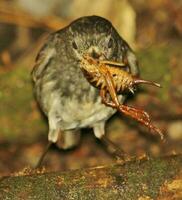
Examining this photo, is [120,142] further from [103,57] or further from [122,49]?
[103,57]

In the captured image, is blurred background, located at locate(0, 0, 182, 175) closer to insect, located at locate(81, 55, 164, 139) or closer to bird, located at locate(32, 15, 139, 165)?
bird, located at locate(32, 15, 139, 165)

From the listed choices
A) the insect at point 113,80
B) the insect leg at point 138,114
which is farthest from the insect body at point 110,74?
the insect leg at point 138,114

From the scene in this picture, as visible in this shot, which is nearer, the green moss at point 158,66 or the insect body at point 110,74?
the insect body at point 110,74

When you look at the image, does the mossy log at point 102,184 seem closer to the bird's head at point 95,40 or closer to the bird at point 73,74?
the bird's head at point 95,40

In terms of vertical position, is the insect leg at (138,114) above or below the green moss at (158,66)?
above

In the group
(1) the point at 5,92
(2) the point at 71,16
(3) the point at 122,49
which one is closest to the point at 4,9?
(2) the point at 71,16

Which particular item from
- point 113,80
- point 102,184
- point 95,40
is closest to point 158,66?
point 95,40

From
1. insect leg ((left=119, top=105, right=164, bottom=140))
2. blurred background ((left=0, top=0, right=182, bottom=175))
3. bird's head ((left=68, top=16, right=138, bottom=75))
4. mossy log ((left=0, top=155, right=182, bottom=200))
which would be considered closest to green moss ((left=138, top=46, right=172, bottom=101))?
blurred background ((left=0, top=0, right=182, bottom=175))
